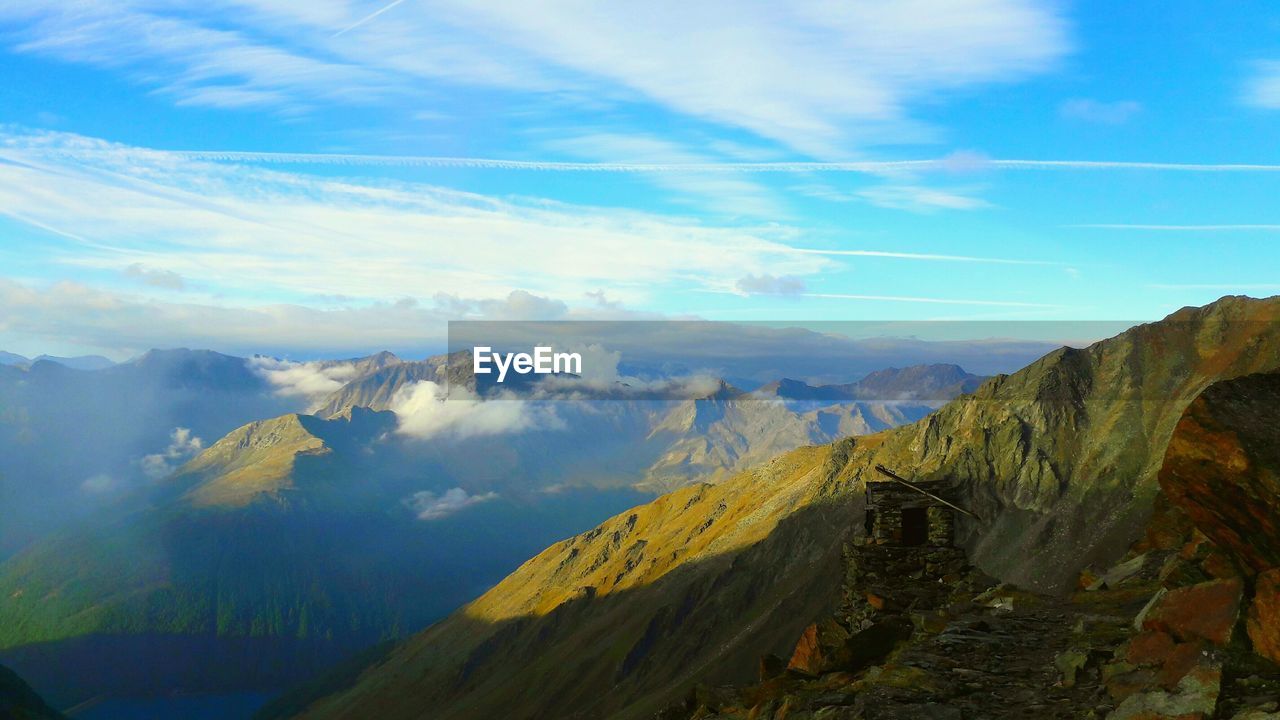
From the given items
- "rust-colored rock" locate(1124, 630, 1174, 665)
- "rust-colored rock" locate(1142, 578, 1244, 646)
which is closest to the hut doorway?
"rust-colored rock" locate(1142, 578, 1244, 646)

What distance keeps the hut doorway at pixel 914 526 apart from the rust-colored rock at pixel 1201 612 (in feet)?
38.4

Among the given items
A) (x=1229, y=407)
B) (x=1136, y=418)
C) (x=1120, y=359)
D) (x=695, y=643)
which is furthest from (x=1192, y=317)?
(x=1229, y=407)

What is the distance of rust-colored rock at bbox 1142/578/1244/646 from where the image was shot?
12.7 meters

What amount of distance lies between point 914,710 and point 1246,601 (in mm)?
5041

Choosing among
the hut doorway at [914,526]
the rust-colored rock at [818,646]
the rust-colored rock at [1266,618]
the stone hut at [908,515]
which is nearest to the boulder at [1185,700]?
the rust-colored rock at [1266,618]

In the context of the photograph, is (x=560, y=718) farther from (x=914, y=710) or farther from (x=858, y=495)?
(x=914, y=710)

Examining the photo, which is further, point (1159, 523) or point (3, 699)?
point (3, 699)

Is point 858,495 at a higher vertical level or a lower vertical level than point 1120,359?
lower

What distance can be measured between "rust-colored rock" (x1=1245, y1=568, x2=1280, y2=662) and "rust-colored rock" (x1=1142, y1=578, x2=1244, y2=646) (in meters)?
0.23

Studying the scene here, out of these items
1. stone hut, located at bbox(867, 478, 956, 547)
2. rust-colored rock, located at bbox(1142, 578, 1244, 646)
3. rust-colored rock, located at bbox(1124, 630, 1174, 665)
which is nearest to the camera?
rust-colored rock, located at bbox(1142, 578, 1244, 646)

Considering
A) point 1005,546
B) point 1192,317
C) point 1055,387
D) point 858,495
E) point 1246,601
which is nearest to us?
point 1246,601

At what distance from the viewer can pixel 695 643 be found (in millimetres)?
172125

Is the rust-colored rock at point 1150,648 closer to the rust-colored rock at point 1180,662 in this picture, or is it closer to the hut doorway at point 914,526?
the rust-colored rock at point 1180,662

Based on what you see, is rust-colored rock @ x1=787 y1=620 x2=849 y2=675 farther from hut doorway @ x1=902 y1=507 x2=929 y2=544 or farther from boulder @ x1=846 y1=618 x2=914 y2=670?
hut doorway @ x1=902 y1=507 x2=929 y2=544
